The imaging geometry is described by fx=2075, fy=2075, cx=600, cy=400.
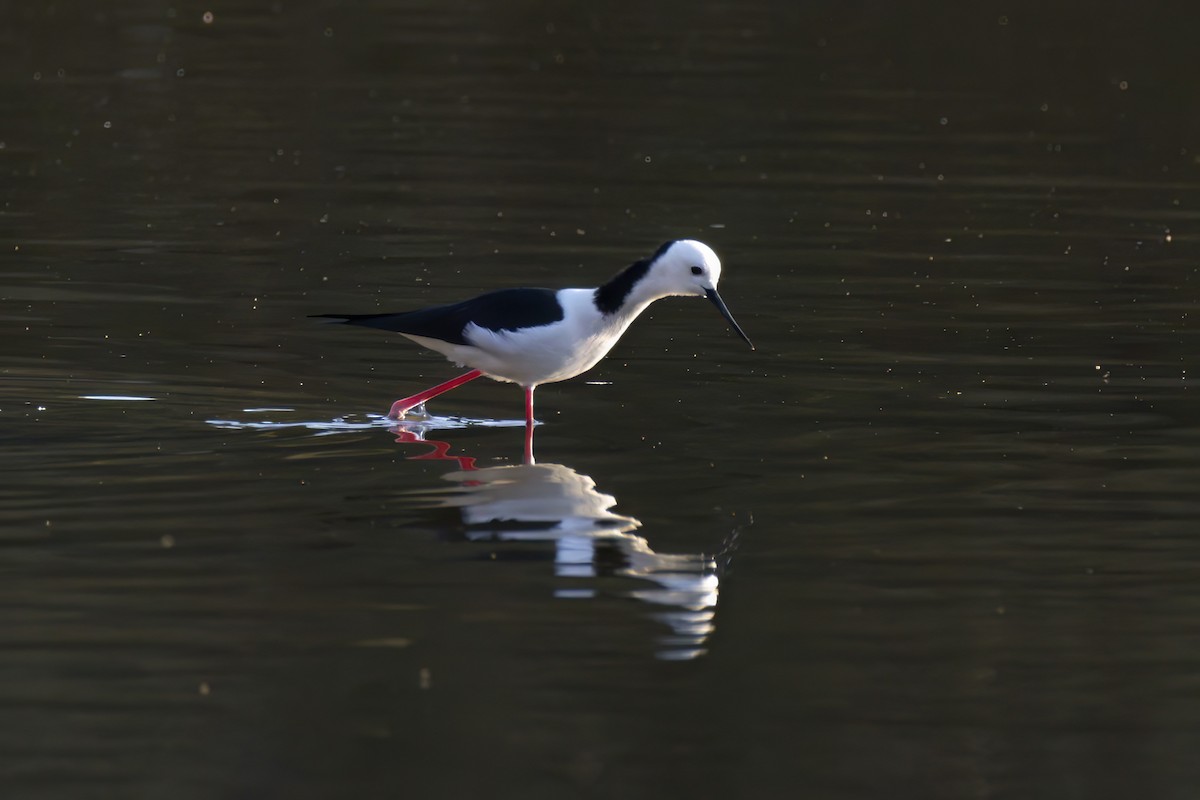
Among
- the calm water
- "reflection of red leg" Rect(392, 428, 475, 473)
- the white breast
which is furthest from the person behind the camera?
the white breast

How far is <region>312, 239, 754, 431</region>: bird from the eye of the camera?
418 inches

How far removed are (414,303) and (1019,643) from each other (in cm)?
764

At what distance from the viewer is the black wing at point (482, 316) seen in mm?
10625

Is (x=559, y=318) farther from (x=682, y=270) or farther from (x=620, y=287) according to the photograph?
(x=682, y=270)

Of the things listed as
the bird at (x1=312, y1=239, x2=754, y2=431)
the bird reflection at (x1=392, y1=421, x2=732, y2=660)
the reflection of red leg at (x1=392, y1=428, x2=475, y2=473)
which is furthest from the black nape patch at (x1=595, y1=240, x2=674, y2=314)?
the reflection of red leg at (x1=392, y1=428, x2=475, y2=473)

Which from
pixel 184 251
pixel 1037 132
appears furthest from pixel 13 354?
pixel 1037 132

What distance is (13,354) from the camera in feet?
40.5

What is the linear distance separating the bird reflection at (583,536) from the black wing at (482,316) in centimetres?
65

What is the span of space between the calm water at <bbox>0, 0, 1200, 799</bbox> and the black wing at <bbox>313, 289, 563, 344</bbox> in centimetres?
55

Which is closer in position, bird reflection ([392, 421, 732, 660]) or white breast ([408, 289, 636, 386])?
bird reflection ([392, 421, 732, 660])

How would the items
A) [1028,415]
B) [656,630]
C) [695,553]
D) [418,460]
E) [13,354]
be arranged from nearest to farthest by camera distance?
[656,630] → [695,553] → [418,460] → [1028,415] → [13,354]

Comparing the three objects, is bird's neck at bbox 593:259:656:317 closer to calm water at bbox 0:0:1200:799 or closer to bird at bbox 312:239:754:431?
bird at bbox 312:239:754:431

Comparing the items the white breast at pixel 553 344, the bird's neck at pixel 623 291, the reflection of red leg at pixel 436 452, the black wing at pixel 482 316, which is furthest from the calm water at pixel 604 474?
the bird's neck at pixel 623 291

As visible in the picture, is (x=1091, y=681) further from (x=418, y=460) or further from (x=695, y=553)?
(x=418, y=460)
